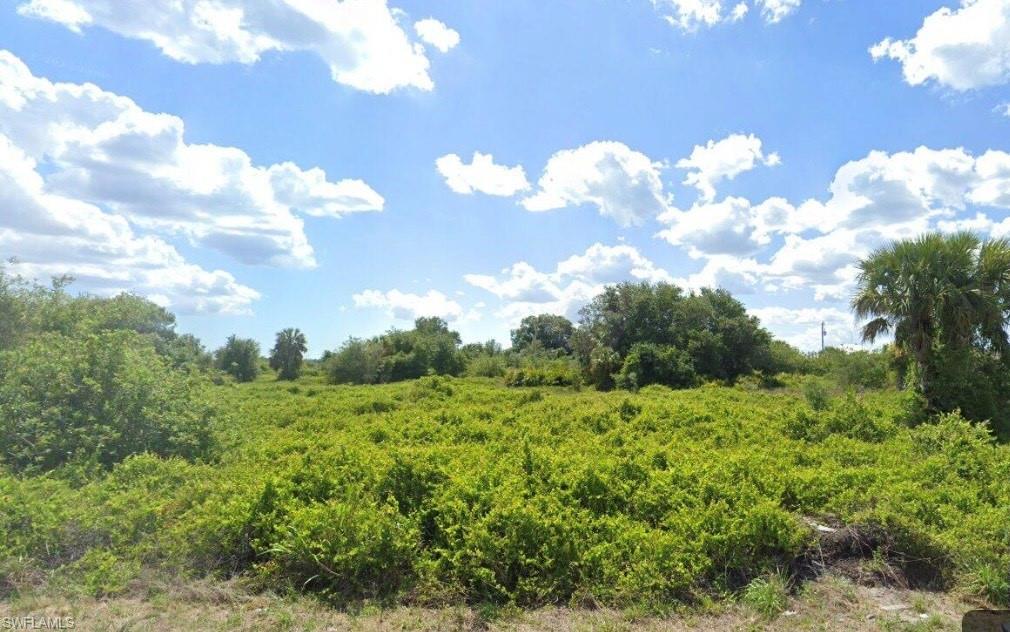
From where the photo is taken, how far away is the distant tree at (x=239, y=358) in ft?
143

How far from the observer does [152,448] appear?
914 centimetres

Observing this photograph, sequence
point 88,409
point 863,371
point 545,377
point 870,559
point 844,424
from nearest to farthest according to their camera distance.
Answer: point 870,559 → point 88,409 → point 844,424 → point 863,371 → point 545,377

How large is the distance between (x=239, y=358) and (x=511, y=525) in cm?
4404

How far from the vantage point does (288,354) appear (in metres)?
47.3

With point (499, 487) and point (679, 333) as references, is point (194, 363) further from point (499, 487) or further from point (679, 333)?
point (679, 333)

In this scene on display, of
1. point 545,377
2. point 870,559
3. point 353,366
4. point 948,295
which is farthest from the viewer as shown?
point 353,366

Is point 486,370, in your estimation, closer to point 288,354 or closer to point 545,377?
point 545,377

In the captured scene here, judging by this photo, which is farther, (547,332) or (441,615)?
(547,332)

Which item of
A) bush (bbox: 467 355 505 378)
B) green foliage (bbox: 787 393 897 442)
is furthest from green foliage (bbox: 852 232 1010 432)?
bush (bbox: 467 355 505 378)

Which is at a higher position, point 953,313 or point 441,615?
point 953,313

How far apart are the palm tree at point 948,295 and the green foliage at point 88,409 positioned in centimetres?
1634

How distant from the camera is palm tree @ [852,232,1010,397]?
573 inches

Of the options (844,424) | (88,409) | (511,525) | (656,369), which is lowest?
(511,525)

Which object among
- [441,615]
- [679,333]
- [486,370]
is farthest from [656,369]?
[441,615]
